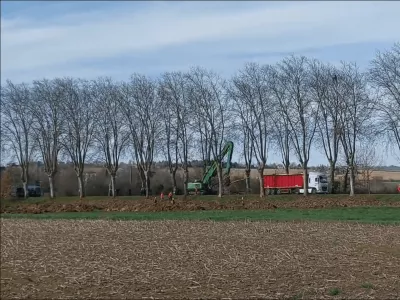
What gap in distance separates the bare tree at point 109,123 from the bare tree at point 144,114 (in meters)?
1.06

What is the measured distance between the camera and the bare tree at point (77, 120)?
73812mm

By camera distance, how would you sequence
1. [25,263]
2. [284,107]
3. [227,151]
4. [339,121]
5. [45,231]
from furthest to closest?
[227,151]
[284,107]
[339,121]
[45,231]
[25,263]

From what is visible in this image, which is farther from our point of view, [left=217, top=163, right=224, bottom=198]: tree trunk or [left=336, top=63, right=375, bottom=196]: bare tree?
[left=217, top=163, right=224, bottom=198]: tree trunk

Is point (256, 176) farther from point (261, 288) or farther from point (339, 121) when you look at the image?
point (261, 288)

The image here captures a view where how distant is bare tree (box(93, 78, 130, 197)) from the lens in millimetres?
75688

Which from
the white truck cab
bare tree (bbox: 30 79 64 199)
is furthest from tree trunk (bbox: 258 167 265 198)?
bare tree (bbox: 30 79 64 199)

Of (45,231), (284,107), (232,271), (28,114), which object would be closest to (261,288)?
(232,271)

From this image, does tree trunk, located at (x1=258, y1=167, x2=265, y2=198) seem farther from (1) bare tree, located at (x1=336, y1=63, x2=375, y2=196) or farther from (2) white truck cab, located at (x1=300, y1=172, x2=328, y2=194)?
(1) bare tree, located at (x1=336, y1=63, x2=375, y2=196)

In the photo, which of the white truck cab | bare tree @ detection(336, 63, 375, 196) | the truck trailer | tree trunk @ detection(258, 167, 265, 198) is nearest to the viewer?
bare tree @ detection(336, 63, 375, 196)

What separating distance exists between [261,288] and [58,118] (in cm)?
6035

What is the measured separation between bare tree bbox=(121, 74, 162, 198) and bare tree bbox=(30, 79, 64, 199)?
25.8ft

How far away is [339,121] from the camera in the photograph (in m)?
40.7

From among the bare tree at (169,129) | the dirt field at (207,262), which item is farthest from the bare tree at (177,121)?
the dirt field at (207,262)

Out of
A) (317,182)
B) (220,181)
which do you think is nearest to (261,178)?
(220,181)
